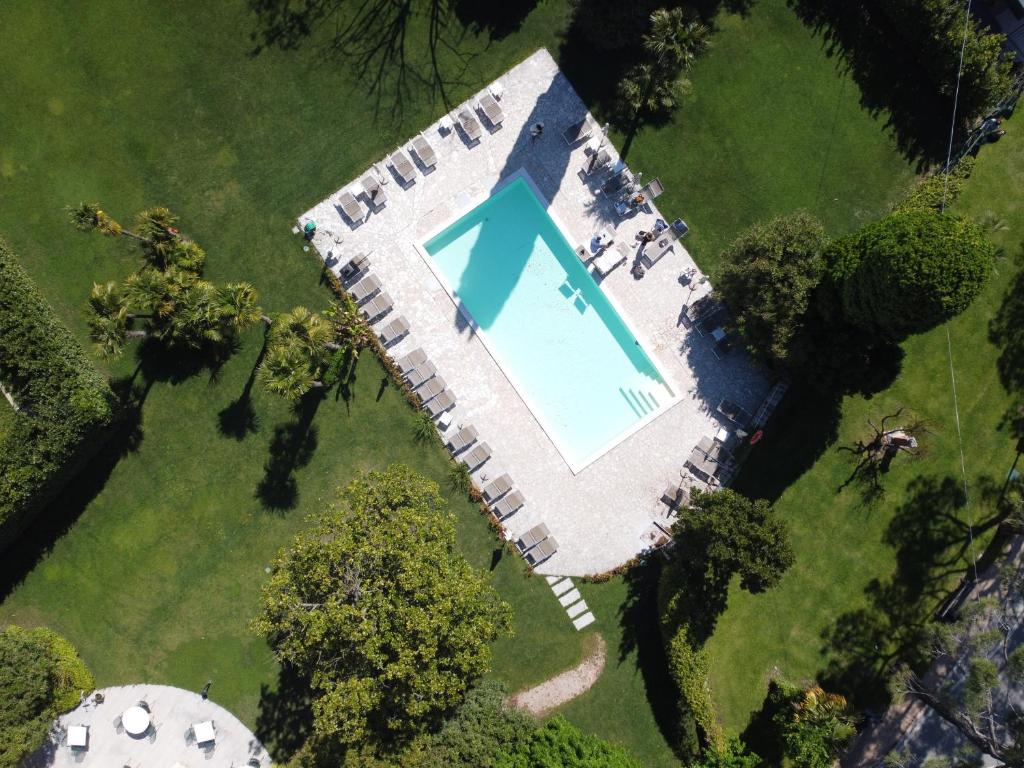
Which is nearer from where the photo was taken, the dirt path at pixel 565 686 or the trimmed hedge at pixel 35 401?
the trimmed hedge at pixel 35 401

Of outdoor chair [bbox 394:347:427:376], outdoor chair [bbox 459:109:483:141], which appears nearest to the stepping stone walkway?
outdoor chair [bbox 394:347:427:376]

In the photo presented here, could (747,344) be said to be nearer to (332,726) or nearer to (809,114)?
(809,114)

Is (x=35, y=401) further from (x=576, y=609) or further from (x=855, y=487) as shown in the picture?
(x=855, y=487)

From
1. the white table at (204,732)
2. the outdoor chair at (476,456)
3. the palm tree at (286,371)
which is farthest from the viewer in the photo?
the outdoor chair at (476,456)

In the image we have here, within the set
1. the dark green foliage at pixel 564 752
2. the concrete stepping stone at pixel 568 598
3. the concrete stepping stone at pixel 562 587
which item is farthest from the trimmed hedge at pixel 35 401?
the dark green foliage at pixel 564 752

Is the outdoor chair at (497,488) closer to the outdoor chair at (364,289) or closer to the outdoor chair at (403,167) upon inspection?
the outdoor chair at (364,289)

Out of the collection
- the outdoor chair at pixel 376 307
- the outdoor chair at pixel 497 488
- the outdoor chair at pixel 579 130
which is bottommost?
the outdoor chair at pixel 497 488

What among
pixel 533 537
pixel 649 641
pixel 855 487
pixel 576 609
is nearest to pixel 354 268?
pixel 533 537
